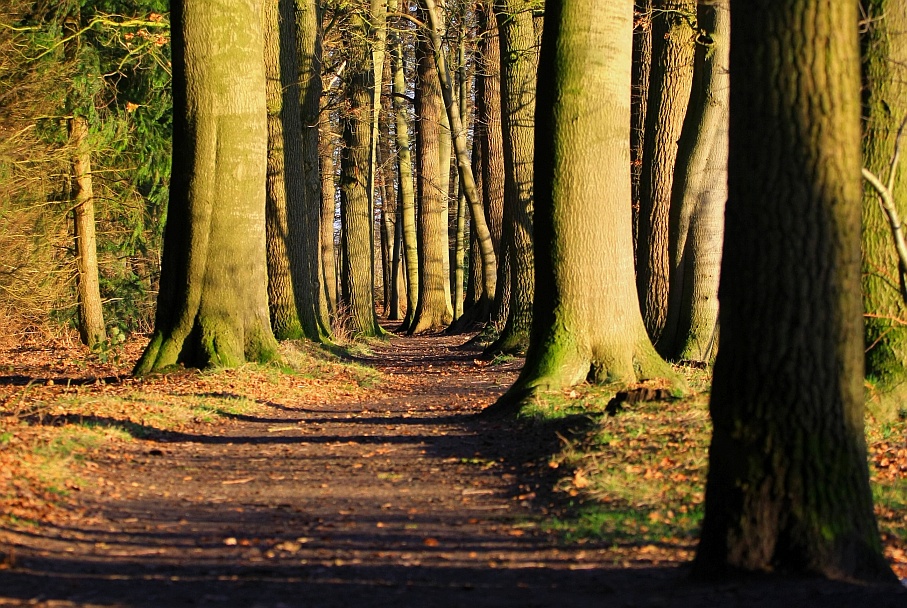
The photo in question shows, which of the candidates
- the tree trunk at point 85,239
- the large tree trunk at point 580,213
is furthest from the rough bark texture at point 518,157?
the tree trunk at point 85,239

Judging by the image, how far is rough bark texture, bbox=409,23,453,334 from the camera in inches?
1147

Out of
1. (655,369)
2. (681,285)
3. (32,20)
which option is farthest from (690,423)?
(32,20)

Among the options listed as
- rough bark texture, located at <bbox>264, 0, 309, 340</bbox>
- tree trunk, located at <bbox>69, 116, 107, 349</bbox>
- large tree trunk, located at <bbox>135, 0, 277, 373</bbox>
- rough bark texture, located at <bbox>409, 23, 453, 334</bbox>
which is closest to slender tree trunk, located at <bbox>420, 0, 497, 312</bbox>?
rough bark texture, located at <bbox>264, 0, 309, 340</bbox>

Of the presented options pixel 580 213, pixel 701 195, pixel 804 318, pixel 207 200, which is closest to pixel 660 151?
pixel 701 195

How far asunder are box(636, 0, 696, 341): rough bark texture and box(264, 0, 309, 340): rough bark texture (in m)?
6.51

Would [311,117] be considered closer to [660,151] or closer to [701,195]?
[660,151]

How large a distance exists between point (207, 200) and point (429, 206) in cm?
1640

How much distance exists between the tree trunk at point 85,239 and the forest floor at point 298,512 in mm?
7835

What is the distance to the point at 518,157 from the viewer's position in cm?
1873

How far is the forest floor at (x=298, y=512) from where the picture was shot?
492 centimetres

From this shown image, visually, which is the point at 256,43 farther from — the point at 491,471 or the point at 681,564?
the point at 681,564

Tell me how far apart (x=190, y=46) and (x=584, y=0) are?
5514 mm

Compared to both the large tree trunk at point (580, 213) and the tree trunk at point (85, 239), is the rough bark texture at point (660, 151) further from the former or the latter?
the tree trunk at point (85, 239)

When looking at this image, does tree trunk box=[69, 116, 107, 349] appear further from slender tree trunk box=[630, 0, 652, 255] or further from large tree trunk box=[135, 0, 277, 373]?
slender tree trunk box=[630, 0, 652, 255]
